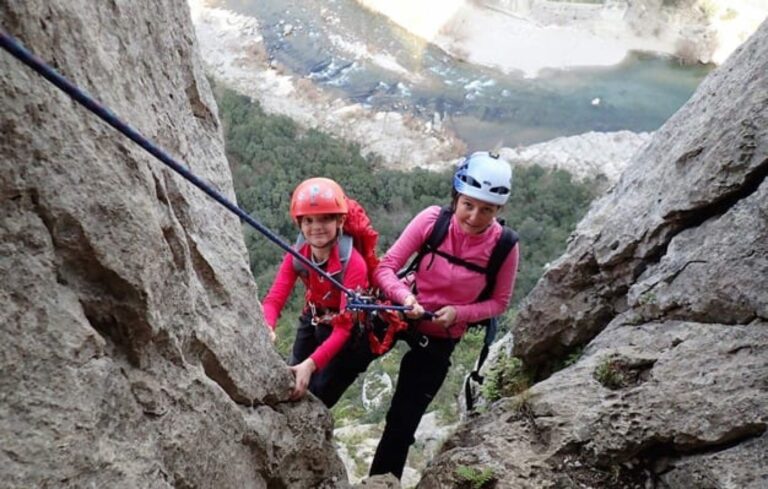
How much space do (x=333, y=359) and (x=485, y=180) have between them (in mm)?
1985

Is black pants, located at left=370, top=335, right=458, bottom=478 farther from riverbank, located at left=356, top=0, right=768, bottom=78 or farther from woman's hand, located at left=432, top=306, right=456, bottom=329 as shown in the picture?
riverbank, located at left=356, top=0, right=768, bottom=78

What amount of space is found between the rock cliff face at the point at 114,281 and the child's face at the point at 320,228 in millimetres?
803

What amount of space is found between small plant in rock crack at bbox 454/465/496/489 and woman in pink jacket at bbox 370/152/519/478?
105 centimetres

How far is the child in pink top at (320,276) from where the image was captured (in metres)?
4.67

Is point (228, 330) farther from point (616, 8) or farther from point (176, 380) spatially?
point (616, 8)

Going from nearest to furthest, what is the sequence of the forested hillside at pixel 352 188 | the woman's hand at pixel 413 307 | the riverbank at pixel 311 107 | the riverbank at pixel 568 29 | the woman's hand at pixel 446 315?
the woman's hand at pixel 413 307 → the woman's hand at pixel 446 315 → the forested hillside at pixel 352 188 → the riverbank at pixel 311 107 → the riverbank at pixel 568 29

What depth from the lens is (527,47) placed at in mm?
39094

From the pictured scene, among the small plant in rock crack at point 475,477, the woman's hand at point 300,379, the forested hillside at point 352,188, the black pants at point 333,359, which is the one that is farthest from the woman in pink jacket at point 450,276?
the forested hillside at point 352,188

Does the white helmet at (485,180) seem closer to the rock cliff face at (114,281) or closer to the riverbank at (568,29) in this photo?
the rock cliff face at (114,281)

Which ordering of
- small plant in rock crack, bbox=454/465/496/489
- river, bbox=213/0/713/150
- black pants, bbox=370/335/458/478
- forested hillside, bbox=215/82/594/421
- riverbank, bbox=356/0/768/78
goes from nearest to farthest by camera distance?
small plant in rock crack, bbox=454/465/496/489, black pants, bbox=370/335/458/478, forested hillside, bbox=215/82/594/421, river, bbox=213/0/713/150, riverbank, bbox=356/0/768/78

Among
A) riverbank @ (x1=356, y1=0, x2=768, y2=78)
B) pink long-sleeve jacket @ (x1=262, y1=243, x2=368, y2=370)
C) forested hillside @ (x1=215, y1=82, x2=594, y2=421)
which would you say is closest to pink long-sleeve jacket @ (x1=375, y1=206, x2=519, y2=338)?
pink long-sleeve jacket @ (x1=262, y1=243, x2=368, y2=370)

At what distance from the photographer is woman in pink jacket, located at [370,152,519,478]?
484 cm

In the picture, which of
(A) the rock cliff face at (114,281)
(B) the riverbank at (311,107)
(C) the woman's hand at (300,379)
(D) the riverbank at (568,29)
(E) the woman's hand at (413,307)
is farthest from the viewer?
(D) the riverbank at (568,29)

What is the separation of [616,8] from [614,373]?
133 feet
